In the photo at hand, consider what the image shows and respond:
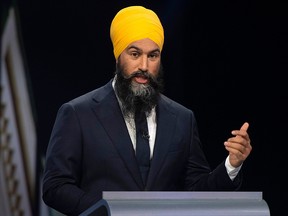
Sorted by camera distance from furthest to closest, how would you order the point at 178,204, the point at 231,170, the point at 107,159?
1. the point at 107,159
2. the point at 231,170
3. the point at 178,204

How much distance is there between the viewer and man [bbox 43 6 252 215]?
2.48m

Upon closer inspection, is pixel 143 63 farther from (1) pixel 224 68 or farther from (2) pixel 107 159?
(1) pixel 224 68

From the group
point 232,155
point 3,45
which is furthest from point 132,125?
point 3,45

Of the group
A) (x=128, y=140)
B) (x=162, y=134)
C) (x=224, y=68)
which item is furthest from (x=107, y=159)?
(x=224, y=68)

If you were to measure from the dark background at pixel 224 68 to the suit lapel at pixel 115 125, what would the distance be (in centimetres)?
127

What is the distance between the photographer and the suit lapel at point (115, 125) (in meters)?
2.53

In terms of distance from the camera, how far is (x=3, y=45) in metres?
3.73

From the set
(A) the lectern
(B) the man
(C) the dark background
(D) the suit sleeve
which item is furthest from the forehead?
(C) the dark background

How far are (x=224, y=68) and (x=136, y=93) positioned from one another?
164 centimetres

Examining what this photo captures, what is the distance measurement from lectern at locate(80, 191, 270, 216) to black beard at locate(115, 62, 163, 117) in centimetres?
74

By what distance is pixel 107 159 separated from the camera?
2531 millimetres

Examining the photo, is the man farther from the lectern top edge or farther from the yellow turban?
the lectern top edge

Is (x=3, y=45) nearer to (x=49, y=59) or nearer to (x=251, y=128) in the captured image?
(x=49, y=59)

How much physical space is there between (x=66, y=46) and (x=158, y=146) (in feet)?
4.84
